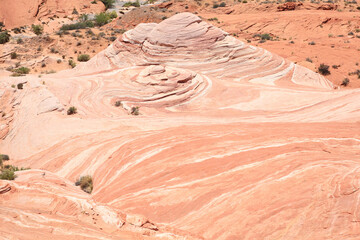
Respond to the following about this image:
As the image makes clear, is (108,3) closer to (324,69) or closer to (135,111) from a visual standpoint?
(324,69)

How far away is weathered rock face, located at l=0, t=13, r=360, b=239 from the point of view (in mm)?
5227

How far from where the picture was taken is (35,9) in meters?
51.6

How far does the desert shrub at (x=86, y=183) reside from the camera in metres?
6.90

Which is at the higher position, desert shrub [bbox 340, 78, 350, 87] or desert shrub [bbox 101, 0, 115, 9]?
desert shrub [bbox 101, 0, 115, 9]

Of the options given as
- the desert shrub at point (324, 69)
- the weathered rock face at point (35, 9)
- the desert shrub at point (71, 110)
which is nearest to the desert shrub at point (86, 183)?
the desert shrub at point (71, 110)

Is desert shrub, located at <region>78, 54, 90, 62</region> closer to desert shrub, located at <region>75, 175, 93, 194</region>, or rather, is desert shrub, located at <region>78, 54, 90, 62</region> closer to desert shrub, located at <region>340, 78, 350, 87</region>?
desert shrub, located at <region>75, 175, 93, 194</region>

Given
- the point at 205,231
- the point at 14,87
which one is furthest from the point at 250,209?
the point at 14,87

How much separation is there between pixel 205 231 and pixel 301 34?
35.3m

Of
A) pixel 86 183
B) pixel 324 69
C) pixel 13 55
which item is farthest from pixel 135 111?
pixel 13 55

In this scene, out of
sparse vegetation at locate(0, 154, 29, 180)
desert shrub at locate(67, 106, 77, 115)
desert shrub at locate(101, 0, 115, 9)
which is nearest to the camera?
sparse vegetation at locate(0, 154, 29, 180)

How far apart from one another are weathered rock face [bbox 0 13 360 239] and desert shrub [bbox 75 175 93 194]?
0.24 metres

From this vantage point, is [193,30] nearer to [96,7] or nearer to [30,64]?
[30,64]

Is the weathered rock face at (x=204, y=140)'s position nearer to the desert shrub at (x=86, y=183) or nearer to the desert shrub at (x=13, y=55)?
the desert shrub at (x=86, y=183)

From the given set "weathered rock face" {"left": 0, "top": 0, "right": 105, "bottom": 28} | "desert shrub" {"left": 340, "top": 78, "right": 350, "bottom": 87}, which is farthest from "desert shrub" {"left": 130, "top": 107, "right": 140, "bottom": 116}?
"weathered rock face" {"left": 0, "top": 0, "right": 105, "bottom": 28}
